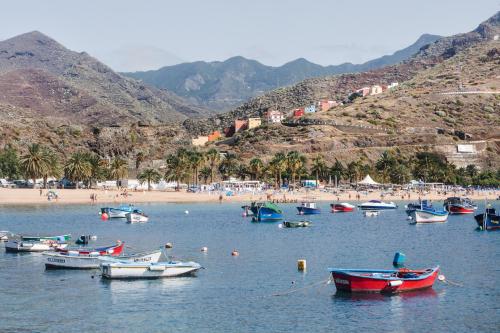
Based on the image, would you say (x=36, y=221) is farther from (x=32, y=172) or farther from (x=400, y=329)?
(x=400, y=329)

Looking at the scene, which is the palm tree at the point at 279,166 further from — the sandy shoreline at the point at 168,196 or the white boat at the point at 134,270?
the white boat at the point at 134,270

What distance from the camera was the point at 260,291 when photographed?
5409 cm

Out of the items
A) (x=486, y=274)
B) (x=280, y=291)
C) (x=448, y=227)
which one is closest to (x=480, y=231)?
(x=448, y=227)

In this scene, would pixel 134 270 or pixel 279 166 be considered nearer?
pixel 134 270

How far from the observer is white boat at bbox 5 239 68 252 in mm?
75875

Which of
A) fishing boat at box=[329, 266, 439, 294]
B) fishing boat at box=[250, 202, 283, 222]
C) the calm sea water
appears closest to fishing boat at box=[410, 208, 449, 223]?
the calm sea water

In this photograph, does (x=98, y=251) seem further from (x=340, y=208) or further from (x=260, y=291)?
(x=340, y=208)

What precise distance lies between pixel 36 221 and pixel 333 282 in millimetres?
67038

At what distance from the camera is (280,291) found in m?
54.1

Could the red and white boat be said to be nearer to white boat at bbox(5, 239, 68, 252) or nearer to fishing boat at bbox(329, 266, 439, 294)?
white boat at bbox(5, 239, 68, 252)

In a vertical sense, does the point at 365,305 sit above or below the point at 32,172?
below

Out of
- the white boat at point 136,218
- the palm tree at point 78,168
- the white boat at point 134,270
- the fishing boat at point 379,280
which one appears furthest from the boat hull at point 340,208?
the fishing boat at point 379,280

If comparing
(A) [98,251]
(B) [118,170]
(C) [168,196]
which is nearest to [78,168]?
(B) [118,170]

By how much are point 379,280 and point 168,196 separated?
12624cm
